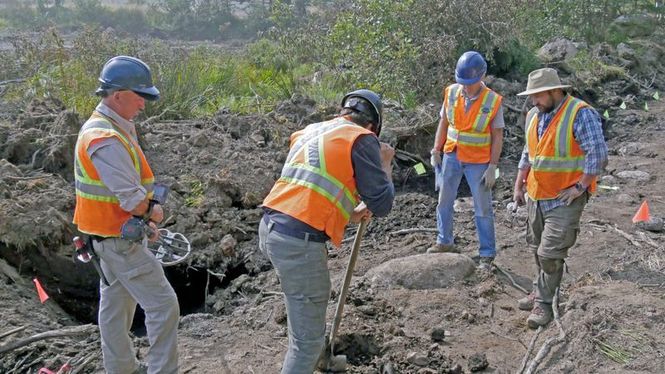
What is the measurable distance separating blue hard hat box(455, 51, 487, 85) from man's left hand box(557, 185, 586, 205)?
139cm

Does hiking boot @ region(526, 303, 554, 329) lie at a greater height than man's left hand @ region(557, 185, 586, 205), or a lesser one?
lesser

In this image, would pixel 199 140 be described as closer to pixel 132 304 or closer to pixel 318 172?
pixel 132 304

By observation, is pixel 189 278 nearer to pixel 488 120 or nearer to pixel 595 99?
pixel 488 120

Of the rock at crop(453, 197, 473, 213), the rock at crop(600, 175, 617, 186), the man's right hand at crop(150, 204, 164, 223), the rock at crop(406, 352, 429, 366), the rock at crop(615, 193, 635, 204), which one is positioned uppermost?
the man's right hand at crop(150, 204, 164, 223)

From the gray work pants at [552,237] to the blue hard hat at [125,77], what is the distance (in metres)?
2.94

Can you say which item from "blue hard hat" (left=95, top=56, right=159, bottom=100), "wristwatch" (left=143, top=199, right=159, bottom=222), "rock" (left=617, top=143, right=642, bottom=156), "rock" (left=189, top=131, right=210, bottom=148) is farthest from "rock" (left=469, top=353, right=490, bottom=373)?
"rock" (left=617, top=143, right=642, bottom=156)

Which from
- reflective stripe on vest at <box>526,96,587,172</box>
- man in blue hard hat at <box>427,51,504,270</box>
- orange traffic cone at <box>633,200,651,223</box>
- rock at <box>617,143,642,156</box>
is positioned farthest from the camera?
rock at <box>617,143,642,156</box>

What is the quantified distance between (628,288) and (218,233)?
12.8 ft

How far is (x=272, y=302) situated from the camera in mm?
5715

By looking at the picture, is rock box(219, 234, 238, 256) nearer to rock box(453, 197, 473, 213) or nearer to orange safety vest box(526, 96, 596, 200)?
rock box(453, 197, 473, 213)

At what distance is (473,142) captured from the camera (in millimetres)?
6012

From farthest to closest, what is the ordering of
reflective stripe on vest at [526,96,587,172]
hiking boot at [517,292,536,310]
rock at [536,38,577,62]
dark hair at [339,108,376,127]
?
1. rock at [536,38,577,62]
2. hiking boot at [517,292,536,310]
3. reflective stripe on vest at [526,96,587,172]
4. dark hair at [339,108,376,127]

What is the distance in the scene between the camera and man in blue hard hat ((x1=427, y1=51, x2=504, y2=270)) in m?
5.94

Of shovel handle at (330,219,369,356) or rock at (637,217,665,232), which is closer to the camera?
shovel handle at (330,219,369,356)
